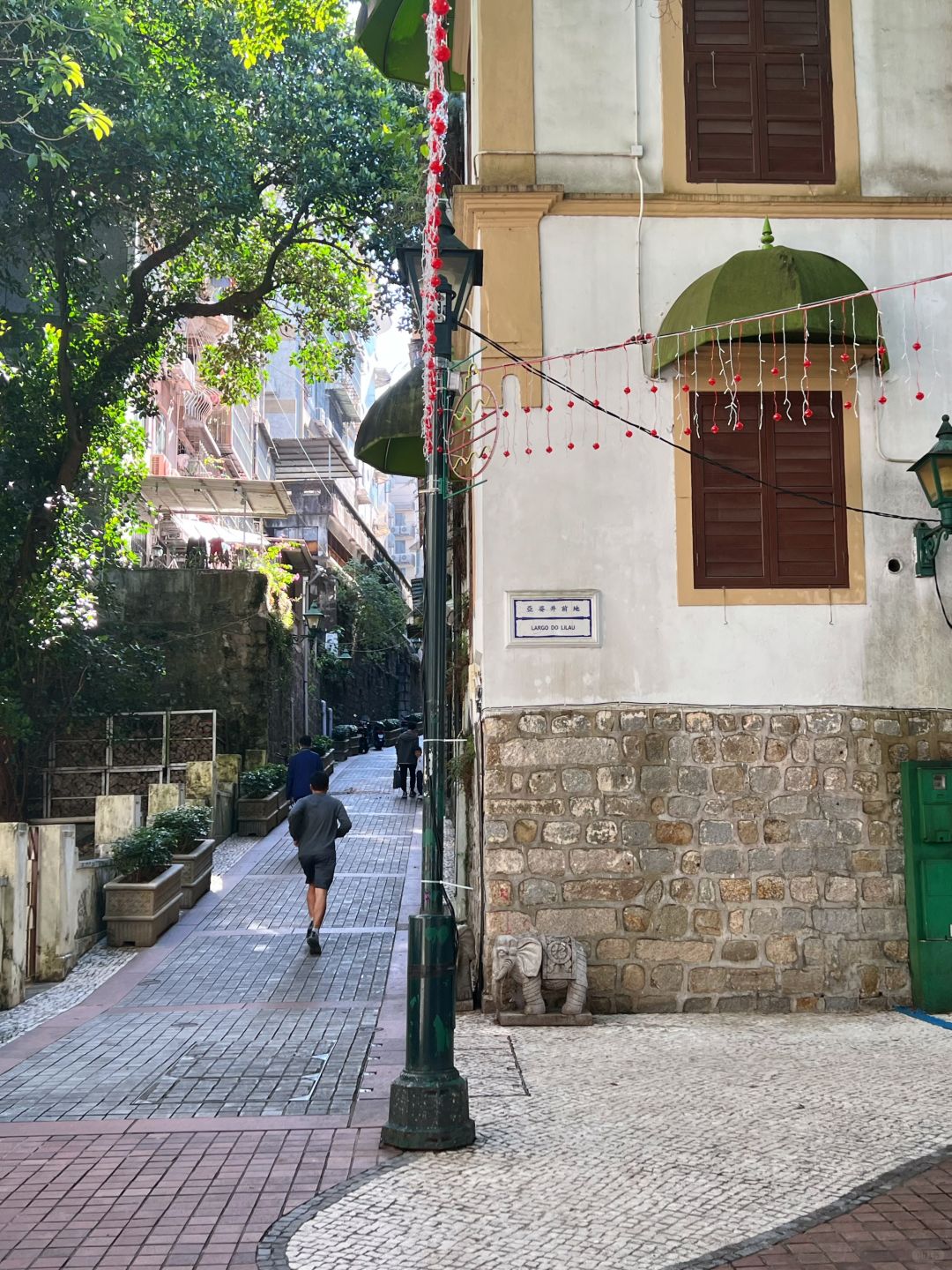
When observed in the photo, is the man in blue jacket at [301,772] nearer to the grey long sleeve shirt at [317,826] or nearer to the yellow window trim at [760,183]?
the grey long sleeve shirt at [317,826]

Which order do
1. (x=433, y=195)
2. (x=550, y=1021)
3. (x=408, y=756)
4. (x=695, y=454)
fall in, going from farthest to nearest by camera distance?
(x=408, y=756) < (x=695, y=454) < (x=550, y=1021) < (x=433, y=195)

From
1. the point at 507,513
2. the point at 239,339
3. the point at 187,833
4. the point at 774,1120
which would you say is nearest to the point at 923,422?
the point at 507,513

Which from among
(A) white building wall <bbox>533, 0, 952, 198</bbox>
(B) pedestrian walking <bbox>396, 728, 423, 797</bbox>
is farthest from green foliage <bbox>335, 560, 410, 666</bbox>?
(A) white building wall <bbox>533, 0, 952, 198</bbox>

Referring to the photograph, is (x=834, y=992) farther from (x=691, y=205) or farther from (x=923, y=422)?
(x=691, y=205)

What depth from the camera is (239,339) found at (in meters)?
22.8

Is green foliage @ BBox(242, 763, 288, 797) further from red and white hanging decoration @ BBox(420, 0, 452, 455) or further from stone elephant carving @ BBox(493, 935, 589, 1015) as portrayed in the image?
red and white hanging decoration @ BBox(420, 0, 452, 455)

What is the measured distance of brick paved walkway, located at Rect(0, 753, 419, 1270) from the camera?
5.36 metres

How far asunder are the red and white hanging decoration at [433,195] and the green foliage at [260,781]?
580 inches

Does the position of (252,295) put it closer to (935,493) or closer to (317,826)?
(317,826)

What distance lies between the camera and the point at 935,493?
31.5 ft

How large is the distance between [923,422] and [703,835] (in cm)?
364

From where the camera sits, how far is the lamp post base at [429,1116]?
6.23m

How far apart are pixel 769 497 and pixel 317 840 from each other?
17.7 ft

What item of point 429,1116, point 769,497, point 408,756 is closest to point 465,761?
point 769,497
